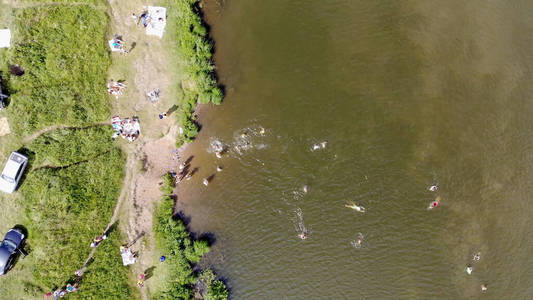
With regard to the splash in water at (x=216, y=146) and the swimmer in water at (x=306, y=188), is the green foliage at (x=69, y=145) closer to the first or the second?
the splash in water at (x=216, y=146)

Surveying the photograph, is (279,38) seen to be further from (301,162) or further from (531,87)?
(531,87)

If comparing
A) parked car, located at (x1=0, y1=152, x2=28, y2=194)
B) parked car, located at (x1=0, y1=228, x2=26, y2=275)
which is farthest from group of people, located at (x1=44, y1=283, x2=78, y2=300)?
parked car, located at (x1=0, y1=152, x2=28, y2=194)

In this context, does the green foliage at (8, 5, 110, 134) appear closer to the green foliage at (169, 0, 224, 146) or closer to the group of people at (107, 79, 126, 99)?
the group of people at (107, 79, 126, 99)

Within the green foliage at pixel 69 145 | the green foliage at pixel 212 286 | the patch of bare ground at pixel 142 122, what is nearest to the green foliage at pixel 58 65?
the green foliage at pixel 69 145

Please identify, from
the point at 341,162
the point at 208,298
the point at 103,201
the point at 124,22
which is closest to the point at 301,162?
the point at 341,162

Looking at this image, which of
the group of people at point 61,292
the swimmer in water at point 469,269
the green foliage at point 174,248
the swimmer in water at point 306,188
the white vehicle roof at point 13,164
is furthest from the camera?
the swimmer in water at point 469,269

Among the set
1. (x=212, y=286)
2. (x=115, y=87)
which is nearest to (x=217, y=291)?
(x=212, y=286)
